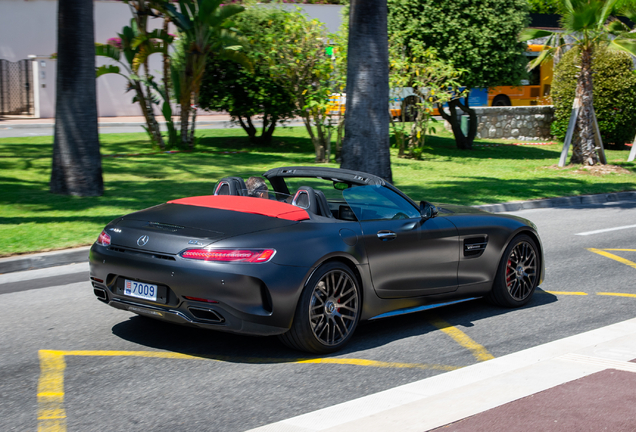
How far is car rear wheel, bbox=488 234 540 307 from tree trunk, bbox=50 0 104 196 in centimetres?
797

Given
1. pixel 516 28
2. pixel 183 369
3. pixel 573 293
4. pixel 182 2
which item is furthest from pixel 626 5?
pixel 183 369

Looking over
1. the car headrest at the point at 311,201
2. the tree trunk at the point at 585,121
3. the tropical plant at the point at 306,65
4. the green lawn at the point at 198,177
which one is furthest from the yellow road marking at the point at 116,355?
the tree trunk at the point at 585,121

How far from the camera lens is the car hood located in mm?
4746

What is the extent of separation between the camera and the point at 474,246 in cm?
622

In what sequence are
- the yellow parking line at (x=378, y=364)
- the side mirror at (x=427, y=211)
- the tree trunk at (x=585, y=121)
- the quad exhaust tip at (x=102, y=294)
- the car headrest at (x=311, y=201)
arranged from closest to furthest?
1. the yellow parking line at (x=378, y=364)
2. the quad exhaust tip at (x=102, y=294)
3. the car headrest at (x=311, y=201)
4. the side mirror at (x=427, y=211)
5. the tree trunk at (x=585, y=121)

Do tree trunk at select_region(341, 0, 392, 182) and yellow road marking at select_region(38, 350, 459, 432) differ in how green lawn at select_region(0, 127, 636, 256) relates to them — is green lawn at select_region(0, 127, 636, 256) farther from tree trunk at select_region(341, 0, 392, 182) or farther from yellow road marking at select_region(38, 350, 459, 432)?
yellow road marking at select_region(38, 350, 459, 432)

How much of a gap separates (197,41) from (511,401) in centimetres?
1667

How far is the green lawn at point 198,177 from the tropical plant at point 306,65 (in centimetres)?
132

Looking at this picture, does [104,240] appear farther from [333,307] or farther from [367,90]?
[367,90]

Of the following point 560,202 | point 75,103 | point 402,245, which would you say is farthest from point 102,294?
point 560,202

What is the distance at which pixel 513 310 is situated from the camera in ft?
21.6

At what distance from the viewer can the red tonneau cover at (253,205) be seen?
5160 millimetres

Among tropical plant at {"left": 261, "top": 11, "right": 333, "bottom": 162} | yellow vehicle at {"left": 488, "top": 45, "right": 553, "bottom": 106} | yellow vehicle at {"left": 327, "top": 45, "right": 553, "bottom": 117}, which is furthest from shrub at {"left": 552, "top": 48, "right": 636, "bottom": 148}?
tropical plant at {"left": 261, "top": 11, "right": 333, "bottom": 162}

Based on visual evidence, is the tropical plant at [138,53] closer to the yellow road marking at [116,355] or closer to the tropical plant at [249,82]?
the tropical plant at [249,82]
